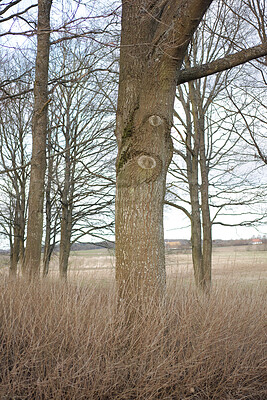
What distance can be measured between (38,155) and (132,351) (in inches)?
155

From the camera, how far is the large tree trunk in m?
5.54

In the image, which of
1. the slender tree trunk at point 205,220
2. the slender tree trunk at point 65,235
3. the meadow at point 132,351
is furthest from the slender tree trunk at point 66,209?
the meadow at point 132,351

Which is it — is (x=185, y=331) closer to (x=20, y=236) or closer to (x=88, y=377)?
Answer: (x=88, y=377)

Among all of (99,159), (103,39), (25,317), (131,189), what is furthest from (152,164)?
(99,159)

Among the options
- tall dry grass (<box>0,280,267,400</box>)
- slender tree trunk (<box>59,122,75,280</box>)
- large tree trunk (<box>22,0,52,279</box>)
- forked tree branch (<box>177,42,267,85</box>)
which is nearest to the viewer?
tall dry grass (<box>0,280,267,400</box>)

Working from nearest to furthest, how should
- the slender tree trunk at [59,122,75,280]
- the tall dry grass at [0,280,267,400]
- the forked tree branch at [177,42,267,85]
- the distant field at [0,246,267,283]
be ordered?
the tall dry grass at [0,280,267,400] < the forked tree branch at [177,42,267,85] < the distant field at [0,246,267,283] < the slender tree trunk at [59,122,75,280]

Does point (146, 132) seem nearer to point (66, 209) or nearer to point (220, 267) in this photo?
point (220, 267)

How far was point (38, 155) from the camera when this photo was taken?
18.8 ft

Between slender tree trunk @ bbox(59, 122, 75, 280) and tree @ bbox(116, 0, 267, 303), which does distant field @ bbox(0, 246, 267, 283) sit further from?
slender tree trunk @ bbox(59, 122, 75, 280)

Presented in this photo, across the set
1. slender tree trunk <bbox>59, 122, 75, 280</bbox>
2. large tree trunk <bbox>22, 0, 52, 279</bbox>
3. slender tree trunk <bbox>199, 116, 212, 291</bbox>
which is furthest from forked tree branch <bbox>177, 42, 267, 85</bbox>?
slender tree trunk <bbox>59, 122, 75, 280</bbox>

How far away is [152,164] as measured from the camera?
354 centimetres

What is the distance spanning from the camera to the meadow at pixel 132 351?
2434mm

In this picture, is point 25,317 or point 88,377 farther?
point 25,317

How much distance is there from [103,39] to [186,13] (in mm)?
3495
